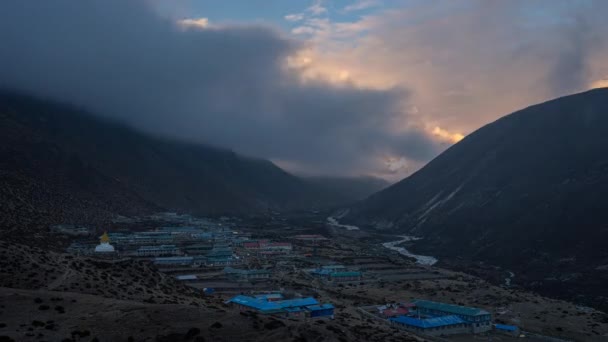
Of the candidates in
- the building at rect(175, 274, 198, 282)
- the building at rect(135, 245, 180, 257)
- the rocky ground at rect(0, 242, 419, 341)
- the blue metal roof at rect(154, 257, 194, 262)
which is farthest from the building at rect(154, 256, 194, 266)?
the rocky ground at rect(0, 242, 419, 341)

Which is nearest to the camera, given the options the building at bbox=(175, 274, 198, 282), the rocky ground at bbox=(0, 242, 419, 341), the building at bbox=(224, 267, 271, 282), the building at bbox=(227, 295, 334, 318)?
the rocky ground at bbox=(0, 242, 419, 341)

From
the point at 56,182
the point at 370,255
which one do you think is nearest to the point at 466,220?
the point at 370,255

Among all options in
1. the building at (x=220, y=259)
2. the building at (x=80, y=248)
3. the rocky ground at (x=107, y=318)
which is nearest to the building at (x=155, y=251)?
the building at (x=220, y=259)

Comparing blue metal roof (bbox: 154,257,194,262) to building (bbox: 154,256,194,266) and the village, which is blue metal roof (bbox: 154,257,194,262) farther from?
the village

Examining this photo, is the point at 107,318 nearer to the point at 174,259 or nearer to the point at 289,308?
the point at 289,308

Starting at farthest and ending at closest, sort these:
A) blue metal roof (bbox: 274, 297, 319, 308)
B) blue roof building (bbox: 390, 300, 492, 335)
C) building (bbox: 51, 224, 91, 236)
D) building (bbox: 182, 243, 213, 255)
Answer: building (bbox: 182, 243, 213, 255), building (bbox: 51, 224, 91, 236), blue metal roof (bbox: 274, 297, 319, 308), blue roof building (bbox: 390, 300, 492, 335)

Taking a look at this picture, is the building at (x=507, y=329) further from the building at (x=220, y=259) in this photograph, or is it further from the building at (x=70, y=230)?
the building at (x=70, y=230)
